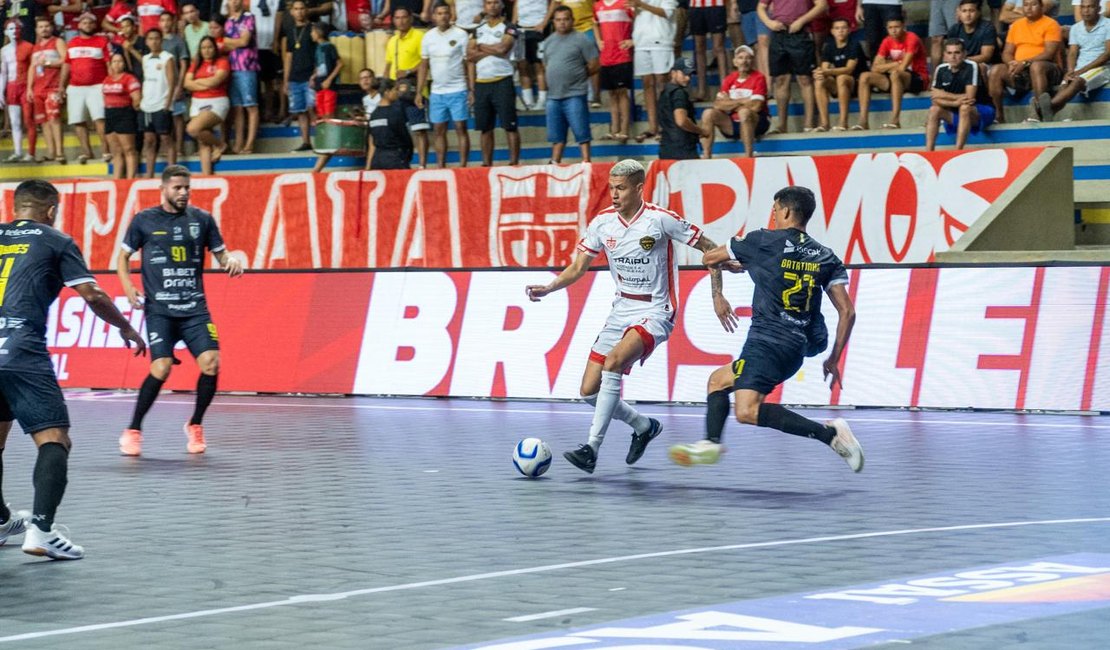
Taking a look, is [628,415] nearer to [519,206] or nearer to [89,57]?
[519,206]

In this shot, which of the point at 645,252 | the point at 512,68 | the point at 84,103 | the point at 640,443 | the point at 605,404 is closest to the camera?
the point at 605,404

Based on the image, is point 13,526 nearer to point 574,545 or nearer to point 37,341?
point 37,341

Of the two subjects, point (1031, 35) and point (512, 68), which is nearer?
point (1031, 35)

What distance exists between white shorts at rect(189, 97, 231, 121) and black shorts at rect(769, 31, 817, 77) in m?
9.55

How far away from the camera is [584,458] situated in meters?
12.1

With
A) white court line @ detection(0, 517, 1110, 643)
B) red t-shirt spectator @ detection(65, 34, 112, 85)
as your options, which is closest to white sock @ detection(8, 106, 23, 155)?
red t-shirt spectator @ detection(65, 34, 112, 85)

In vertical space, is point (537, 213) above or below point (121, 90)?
below

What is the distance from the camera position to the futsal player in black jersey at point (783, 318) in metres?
11.5

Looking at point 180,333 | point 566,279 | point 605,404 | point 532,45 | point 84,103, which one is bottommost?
point 605,404

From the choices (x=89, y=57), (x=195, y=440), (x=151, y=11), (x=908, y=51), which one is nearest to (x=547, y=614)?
(x=195, y=440)

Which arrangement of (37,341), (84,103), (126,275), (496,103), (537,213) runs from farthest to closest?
(84,103) < (496,103) < (537,213) < (126,275) < (37,341)

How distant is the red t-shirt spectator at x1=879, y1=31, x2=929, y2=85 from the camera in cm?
2247

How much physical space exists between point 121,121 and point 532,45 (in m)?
7.28

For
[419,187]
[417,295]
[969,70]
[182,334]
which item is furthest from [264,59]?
[182,334]
